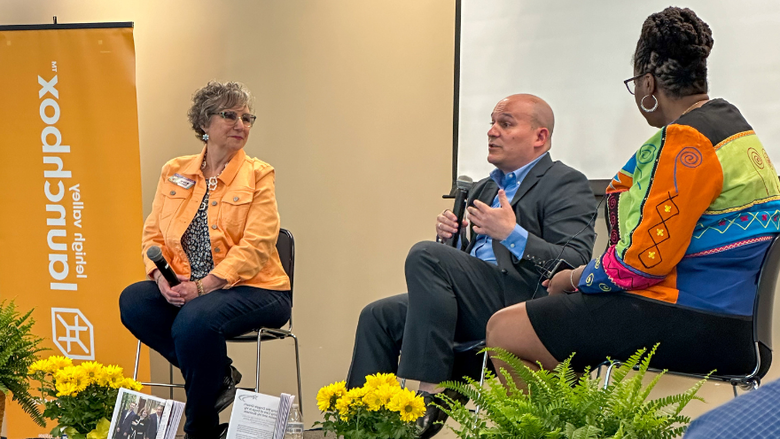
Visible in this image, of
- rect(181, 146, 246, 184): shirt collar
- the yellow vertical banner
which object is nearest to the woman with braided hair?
rect(181, 146, 246, 184): shirt collar

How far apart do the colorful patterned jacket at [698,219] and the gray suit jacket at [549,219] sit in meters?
0.49

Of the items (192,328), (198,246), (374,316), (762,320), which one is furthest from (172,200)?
(762,320)

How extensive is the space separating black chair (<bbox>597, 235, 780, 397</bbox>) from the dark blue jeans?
58.1 inches

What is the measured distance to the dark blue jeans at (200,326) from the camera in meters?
2.73

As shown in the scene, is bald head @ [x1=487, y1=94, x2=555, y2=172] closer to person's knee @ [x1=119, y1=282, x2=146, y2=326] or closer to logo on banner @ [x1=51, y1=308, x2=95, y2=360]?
person's knee @ [x1=119, y1=282, x2=146, y2=326]


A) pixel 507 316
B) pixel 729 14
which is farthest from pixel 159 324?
pixel 729 14

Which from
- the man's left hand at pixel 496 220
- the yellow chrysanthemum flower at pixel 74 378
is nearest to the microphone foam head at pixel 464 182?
the man's left hand at pixel 496 220

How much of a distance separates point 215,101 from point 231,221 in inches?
21.7

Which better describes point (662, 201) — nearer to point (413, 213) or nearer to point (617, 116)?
point (617, 116)

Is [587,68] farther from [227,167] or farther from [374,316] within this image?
[227,167]

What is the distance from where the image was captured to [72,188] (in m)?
3.64

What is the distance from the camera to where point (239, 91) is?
3.26 m

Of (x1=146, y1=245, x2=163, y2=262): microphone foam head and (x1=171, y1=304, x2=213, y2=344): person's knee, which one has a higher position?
(x1=146, y1=245, x2=163, y2=262): microphone foam head

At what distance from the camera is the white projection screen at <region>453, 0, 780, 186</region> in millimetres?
2807
